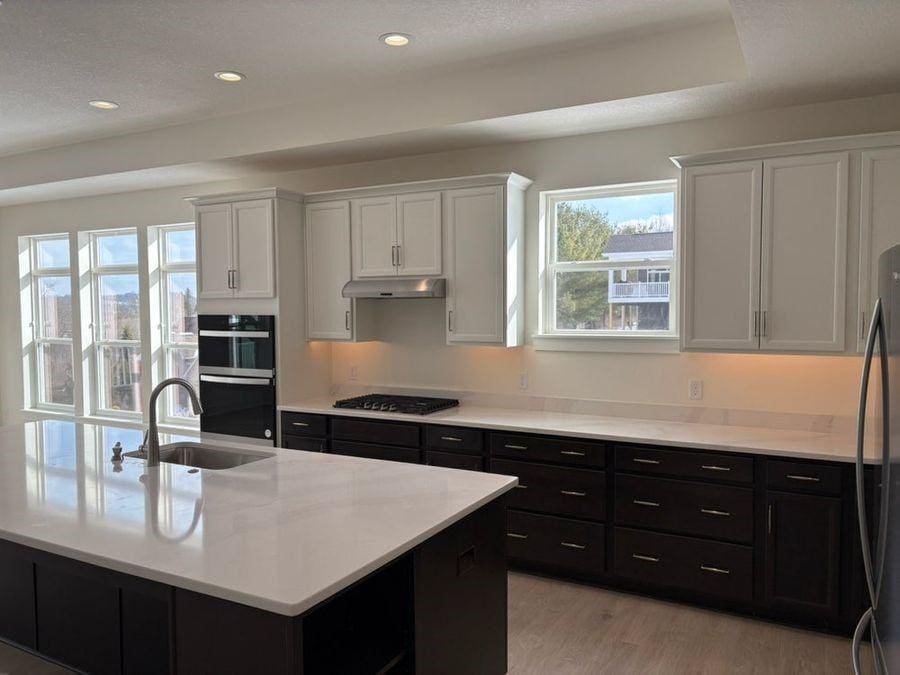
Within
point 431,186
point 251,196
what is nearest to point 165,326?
point 251,196

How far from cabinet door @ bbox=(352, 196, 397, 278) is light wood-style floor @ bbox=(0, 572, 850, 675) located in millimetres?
2243

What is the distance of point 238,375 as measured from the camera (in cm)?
479

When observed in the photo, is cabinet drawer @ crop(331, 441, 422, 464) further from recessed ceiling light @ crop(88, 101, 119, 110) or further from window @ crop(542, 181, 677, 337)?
recessed ceiling light @ crop(88, 101, 119, 110)

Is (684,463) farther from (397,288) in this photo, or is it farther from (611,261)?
(397,288)

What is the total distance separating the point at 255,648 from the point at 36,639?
4.56 ft

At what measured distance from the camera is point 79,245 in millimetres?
6602

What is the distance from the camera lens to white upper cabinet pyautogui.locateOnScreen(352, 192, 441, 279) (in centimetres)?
430

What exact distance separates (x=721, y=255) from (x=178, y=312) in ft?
15.5

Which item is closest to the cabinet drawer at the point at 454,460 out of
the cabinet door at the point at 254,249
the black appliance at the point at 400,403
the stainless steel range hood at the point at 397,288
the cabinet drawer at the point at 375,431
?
the cabinet drawer at the point at 375,431

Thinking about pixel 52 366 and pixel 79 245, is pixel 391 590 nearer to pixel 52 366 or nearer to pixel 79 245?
pixel 79 245

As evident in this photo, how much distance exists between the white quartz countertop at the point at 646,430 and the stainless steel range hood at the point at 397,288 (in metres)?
0.76

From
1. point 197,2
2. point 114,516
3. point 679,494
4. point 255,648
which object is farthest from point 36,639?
point 679,494

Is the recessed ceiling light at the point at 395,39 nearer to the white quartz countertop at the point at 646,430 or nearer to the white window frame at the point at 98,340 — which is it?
the white quartz countertop at the point at 646,430

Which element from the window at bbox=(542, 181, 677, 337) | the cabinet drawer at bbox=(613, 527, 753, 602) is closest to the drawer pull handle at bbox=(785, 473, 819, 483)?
the cabinet drawer at bbox=(613, 527, 753, 602)
